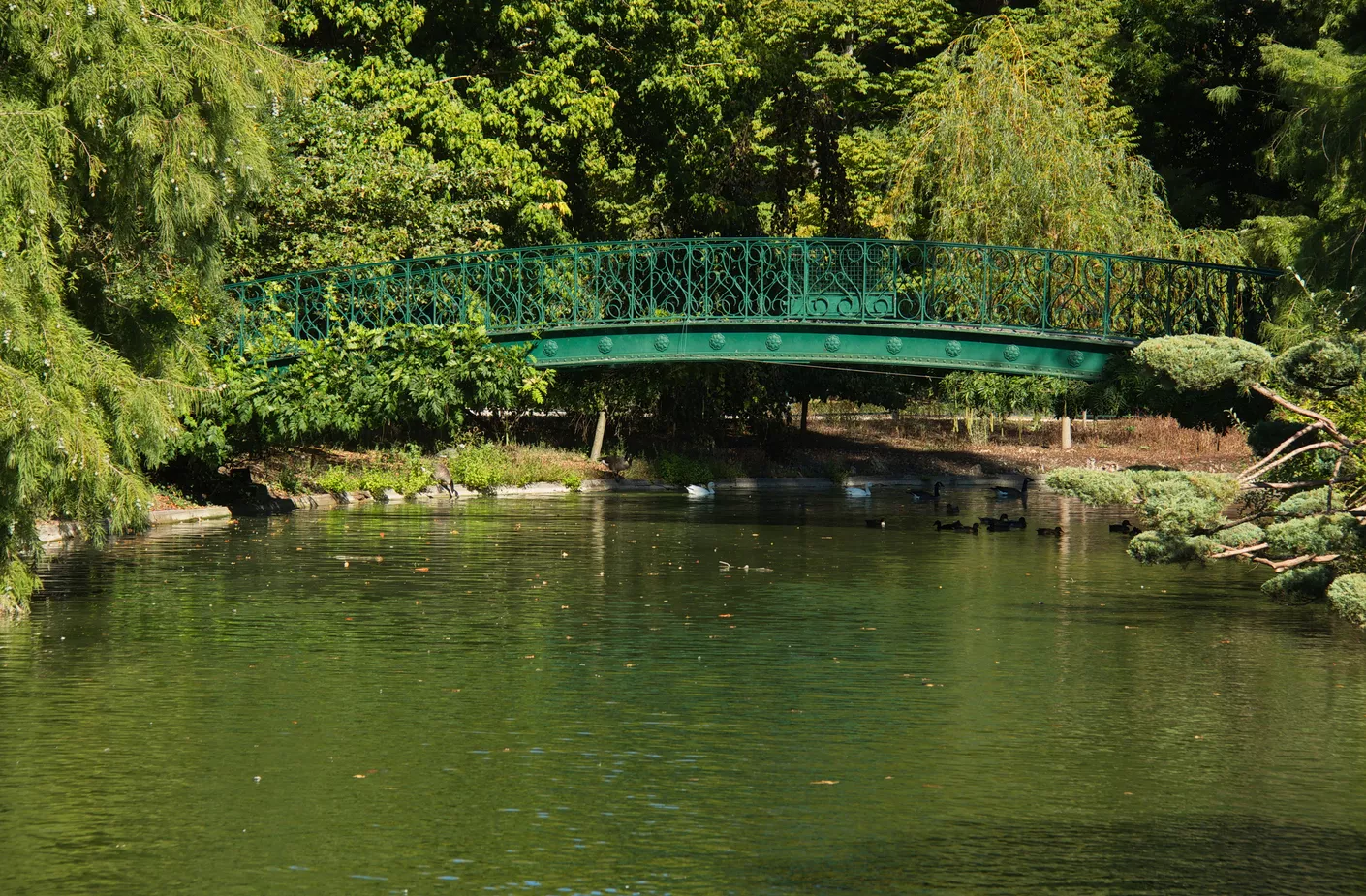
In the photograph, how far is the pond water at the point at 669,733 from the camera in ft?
26.7

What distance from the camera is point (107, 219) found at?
16234mm

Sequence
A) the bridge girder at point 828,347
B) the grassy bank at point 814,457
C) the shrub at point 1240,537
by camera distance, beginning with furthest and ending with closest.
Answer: the grassy bank at point 814,457 → the bridge girder at point 828,347 → the shrub at point 1240,537

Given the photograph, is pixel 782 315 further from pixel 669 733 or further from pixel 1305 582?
pixel 669 733

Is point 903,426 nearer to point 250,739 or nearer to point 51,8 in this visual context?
point 51,8

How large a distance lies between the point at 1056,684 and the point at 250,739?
225 inches

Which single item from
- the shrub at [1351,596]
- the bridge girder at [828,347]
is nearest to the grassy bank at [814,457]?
the bridge girder at [828,347]

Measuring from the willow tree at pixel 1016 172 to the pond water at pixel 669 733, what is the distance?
18044 millimetres

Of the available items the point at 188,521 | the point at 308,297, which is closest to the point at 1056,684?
the point at 188,521

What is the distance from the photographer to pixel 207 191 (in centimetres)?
1594

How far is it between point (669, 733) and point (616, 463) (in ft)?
93.1

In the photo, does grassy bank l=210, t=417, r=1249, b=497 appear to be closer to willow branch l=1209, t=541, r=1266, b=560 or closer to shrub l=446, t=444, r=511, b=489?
shrub l=446, t=444, r=511, b=489

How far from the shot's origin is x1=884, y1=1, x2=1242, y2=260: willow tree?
37.1m

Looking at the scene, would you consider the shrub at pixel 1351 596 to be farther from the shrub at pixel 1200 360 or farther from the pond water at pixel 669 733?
the shrub at pixel 1200 360

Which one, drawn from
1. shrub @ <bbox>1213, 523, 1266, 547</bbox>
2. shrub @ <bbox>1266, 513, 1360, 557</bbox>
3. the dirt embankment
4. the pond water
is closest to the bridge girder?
the pond water
